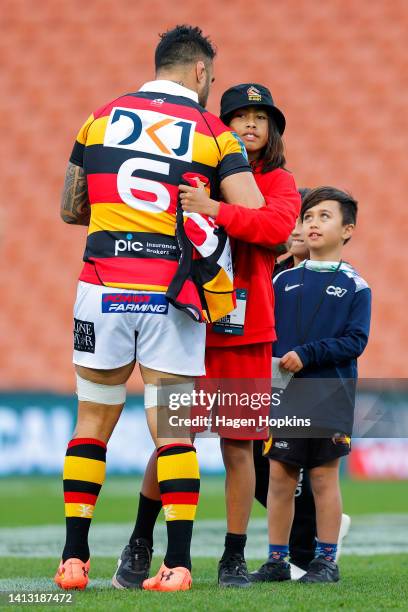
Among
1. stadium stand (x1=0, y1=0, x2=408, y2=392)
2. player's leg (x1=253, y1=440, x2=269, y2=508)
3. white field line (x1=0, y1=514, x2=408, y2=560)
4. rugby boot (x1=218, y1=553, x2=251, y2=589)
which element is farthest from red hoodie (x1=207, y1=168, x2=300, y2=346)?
stadium stand (x1=0, y1=0, x2=408, y2=392)

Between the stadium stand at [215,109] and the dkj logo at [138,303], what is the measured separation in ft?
39.2

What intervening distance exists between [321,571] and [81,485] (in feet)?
3.22

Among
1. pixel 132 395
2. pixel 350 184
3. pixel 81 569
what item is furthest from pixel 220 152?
pixel 350 184

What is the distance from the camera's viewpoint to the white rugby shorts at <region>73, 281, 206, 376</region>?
3.77m

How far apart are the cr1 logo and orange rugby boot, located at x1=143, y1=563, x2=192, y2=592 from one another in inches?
46.2

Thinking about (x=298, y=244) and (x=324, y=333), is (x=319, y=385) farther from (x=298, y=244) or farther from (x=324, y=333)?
(x=298, y=244)

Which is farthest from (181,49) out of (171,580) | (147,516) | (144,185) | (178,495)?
(171,580)

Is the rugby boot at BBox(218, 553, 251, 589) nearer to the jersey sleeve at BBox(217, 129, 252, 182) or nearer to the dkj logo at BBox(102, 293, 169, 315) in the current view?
the dkj logo at BBox(102, 293, 169, 315)

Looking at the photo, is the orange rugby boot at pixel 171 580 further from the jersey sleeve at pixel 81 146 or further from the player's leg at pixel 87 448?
the jersey sleeve at pixel 81 146

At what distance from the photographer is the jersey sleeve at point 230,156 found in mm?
3887

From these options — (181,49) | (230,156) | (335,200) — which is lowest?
(335,200)

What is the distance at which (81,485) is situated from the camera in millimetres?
3830

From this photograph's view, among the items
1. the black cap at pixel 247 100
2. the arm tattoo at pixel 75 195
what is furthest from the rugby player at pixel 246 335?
the arm tattoo at pixel 75 195

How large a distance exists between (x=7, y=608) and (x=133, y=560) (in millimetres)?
889
